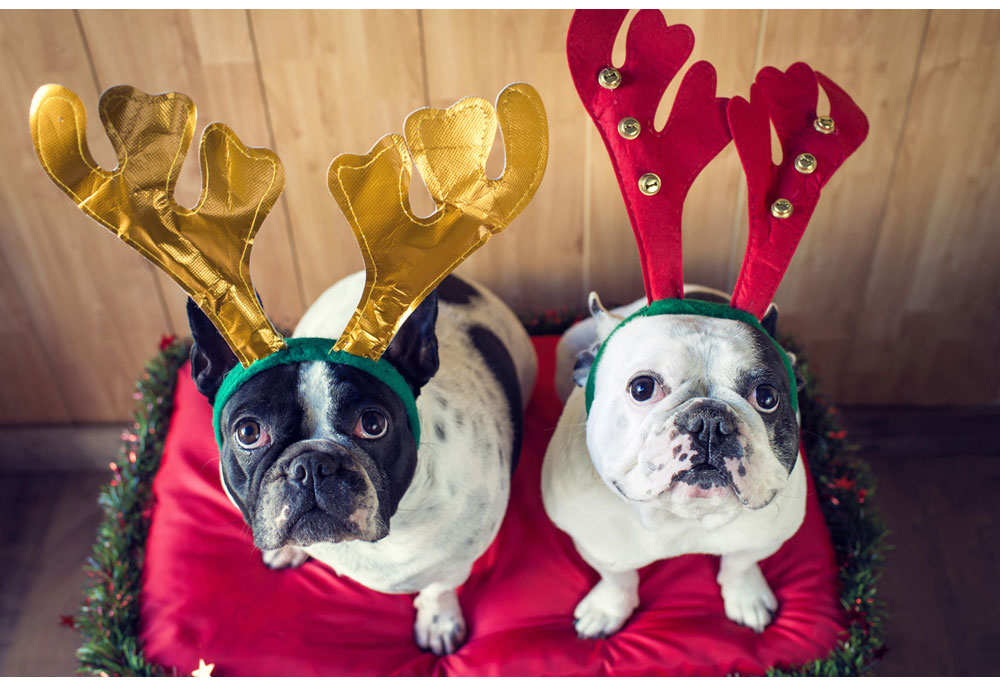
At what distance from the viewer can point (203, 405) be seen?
177cm

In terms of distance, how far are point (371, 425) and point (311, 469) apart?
11 centimetres

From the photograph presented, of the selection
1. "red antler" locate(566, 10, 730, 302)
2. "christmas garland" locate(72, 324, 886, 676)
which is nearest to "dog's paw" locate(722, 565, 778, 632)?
"christmas garland" locate(72, 324, 886, 676)

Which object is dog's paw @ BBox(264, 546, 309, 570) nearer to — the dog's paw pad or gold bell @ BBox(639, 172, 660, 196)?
the dog's paw pad

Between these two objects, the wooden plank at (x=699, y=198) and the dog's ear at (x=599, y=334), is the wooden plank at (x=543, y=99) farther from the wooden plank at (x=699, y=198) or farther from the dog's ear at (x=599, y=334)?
the dog's ear at (x=599, y=334)

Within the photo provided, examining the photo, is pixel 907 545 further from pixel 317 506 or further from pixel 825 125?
pixel 317 506

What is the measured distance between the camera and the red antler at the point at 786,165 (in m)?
1.13

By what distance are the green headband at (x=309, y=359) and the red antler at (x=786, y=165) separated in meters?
0.54

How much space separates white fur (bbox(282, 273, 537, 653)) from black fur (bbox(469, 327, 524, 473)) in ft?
0.07

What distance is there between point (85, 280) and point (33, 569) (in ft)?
2.71

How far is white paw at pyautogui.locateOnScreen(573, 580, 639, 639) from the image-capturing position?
1.44 meters

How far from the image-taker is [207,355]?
1087 millimetres

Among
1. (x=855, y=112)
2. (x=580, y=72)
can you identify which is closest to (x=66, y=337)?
(x=580, y=72)

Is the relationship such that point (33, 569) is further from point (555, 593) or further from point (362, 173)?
point (362, 173)

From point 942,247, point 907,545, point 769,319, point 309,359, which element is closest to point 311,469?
point 309,359
